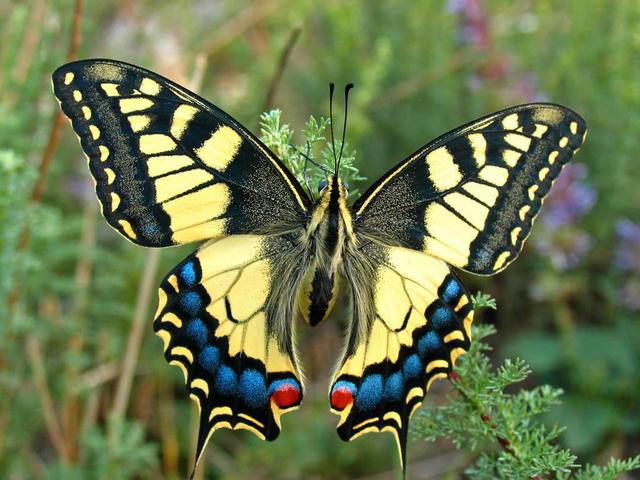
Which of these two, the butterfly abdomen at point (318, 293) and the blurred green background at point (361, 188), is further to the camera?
the blurred green background at point (361, 188)

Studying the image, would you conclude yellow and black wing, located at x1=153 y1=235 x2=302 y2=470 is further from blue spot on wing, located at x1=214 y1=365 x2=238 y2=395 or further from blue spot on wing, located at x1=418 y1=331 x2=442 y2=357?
blue spot on wing, located at x1=418 y1=331 x2=442 y2=357

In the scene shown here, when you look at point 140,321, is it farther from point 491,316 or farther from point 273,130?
point 491,316

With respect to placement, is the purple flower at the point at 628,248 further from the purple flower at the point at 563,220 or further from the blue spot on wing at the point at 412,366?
Answer: the blue spot on wing at the point at 412,366

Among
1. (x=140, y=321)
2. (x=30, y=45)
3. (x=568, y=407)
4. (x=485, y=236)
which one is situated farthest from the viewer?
(x=30, y=45)

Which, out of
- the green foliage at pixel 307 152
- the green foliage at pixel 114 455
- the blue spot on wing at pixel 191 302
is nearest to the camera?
the green foliage at pixel 307 152

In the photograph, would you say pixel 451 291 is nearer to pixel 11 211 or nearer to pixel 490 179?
pixel 490 179

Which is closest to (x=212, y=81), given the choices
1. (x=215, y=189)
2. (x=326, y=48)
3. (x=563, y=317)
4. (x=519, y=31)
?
(x=326, y=48)

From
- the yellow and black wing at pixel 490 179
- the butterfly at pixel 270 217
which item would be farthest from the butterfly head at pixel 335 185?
the yellow and black wing at pixel 490 179

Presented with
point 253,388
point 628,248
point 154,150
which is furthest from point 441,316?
point 628,248
